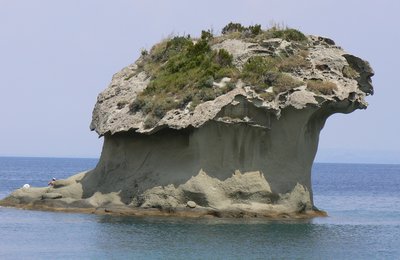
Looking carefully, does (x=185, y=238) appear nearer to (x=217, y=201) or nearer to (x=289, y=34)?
(x=217, y=201)

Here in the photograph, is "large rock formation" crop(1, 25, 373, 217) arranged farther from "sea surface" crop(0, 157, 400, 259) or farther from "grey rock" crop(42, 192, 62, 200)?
"sea surface" crop(0, 157, 400, 259)

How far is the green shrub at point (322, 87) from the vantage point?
160 feet

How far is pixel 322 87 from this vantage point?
48.8 meters

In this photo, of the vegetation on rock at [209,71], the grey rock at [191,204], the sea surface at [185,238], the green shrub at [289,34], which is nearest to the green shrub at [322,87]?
the vegetation on rock at [209,71]

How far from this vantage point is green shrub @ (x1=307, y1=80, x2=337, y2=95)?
48.7 m

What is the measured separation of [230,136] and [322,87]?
5.65 m

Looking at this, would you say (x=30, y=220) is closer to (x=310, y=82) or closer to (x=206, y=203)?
(x=206, y=203)

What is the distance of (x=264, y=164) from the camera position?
158 feet

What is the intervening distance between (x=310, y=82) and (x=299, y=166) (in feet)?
15.1

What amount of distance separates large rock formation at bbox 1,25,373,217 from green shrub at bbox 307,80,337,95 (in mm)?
54

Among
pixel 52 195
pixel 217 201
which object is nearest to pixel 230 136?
pixel 217 201

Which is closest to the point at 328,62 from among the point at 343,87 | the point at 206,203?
the point at 343,87

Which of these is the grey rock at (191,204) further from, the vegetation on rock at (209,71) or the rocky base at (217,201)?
the vegetation on rock at (209,71)

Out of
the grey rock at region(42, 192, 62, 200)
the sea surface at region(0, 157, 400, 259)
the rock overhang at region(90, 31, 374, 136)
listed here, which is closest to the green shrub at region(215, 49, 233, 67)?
the rock overhang at region(90, 31, 374, 136)
